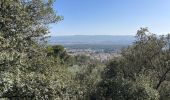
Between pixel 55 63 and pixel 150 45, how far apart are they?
52.2 feet

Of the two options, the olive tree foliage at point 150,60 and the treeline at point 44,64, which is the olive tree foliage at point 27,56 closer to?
the treeline at point 44,64

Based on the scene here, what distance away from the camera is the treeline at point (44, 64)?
1866 centimetres

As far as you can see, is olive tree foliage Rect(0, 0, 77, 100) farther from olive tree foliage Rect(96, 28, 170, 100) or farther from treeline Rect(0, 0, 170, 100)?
olive tree foliage Rect(96, 28, 170, 100)

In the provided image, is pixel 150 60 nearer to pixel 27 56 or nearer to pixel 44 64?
pixel 44 64

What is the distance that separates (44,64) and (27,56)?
4.43 ft

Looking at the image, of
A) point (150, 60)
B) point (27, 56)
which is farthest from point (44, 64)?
point (150, 60)

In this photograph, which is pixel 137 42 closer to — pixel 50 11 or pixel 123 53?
pixel 123 53

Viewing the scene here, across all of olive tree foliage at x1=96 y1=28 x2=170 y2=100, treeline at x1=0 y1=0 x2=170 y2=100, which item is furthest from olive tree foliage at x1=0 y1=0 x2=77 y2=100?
olive tree foliage at x1=96 y1=28 x2=170 y2=100

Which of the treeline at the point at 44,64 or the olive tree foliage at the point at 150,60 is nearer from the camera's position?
the treeline at the point at 44,64

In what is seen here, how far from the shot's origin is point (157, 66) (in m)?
38.6

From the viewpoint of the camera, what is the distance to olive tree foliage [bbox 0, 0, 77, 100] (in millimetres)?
18328

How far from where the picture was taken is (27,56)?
76.1ft

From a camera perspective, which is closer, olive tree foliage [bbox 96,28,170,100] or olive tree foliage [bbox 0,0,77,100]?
olive tree foliage [bbox 0,0,77,100]

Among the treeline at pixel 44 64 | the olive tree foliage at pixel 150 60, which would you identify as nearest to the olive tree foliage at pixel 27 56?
the treeline at pixel 44 64
